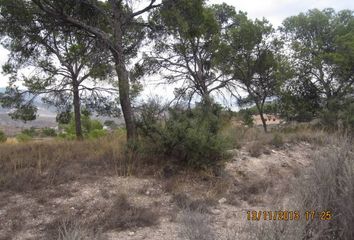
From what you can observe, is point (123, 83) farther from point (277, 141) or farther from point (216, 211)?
point (277, 141)

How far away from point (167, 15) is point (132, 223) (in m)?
5.73

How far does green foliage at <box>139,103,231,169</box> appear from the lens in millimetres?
7402

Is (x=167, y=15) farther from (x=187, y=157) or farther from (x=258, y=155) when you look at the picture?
(x=258, y=155)

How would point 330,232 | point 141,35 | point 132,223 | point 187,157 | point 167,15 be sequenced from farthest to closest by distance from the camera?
point 141,35 < point 167,15 < point 187,157 < point 132,223 < point 330,232

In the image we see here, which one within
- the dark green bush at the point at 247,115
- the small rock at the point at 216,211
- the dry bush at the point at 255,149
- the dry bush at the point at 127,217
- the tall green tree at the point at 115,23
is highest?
the tall green tree at the point at 115,23

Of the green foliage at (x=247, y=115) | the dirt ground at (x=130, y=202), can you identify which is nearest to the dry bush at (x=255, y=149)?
the dirt ground at (x=130, y=202)

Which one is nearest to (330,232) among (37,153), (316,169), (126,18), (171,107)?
(316,169)

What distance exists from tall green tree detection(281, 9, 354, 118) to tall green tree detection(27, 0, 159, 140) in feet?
45.1

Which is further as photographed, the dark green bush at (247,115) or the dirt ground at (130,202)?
the dark green bush at (247,115)

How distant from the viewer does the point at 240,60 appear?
19.7 meters

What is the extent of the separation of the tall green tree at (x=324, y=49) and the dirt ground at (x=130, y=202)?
48.5 ft

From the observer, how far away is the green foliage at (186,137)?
740cm
